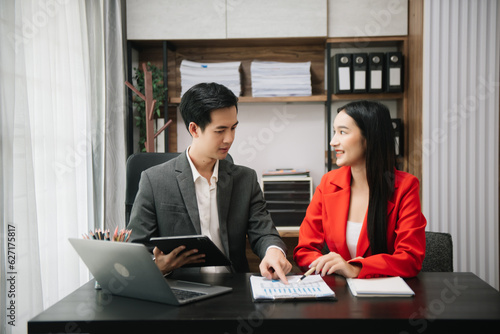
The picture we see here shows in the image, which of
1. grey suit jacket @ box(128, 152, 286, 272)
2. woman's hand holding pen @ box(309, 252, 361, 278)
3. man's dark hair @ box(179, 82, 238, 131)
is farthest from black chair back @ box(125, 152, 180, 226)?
woman's hand holding pen @ box(309, 252, 361, 278)

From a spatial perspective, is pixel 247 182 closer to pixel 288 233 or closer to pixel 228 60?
pixel 288 233

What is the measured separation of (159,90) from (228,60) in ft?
1.77

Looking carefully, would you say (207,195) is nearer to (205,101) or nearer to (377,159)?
(205,101)

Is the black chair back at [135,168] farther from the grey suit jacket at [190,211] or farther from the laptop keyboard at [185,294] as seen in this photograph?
the laptop keyboard at [185,294]

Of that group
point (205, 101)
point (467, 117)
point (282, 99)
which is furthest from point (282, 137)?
point (205, 101)

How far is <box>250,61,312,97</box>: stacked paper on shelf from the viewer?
280cm

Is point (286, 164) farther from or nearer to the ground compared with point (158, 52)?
nearer to the ground

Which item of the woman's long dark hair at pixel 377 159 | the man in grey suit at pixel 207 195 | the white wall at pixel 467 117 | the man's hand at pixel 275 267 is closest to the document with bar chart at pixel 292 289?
the man's hand at pixel 275 267

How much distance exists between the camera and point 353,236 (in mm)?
1603

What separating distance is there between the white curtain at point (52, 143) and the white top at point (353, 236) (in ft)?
3.85

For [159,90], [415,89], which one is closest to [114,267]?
[159,90]

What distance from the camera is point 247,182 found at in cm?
167

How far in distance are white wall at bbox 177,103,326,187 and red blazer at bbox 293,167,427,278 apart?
132cm

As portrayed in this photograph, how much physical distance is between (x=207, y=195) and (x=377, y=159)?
0.64 meters
